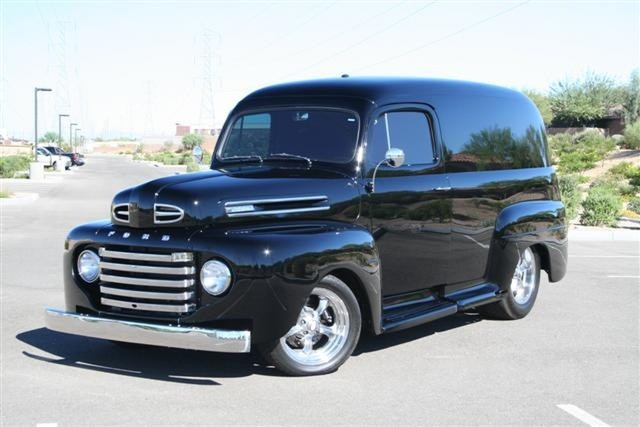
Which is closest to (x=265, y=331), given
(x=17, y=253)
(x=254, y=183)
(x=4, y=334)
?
(x=254, y=183)

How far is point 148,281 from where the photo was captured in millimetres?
5953

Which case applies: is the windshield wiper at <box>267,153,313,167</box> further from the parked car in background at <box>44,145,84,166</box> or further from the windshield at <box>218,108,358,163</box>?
the parked car in background at <box>44,145,84,166</box>

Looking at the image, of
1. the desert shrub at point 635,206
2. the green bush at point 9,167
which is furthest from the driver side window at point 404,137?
the green bush at point 9,167

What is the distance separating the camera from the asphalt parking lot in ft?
18.0

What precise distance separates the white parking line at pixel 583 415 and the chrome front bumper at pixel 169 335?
224cm

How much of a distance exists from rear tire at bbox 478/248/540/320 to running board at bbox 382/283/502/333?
422mm

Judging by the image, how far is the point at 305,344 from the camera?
6.33 m

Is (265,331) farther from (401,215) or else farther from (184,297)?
(401,215)

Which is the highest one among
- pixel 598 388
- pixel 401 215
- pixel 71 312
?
pixel 401 215

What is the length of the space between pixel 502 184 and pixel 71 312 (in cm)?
440

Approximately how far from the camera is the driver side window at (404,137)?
6.98 meters

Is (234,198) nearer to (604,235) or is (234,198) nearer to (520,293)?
(520,293)

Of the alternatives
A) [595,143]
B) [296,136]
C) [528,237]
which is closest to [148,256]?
[296,136]

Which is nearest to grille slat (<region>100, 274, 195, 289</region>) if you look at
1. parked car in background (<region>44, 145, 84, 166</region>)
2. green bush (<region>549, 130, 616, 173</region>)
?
green bush (<region>549, 130, 616, 173</region>)
